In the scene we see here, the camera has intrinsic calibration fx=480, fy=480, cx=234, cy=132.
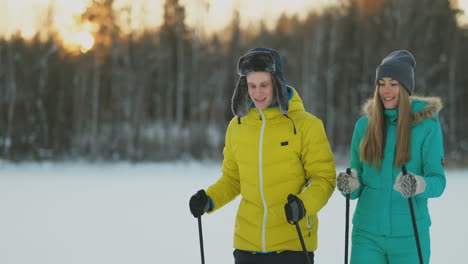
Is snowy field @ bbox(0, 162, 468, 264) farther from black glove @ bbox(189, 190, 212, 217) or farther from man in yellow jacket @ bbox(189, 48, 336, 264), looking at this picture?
man in yellow jacket @ bbox(189, 48, 336, 264)

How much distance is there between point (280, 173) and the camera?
2.18m

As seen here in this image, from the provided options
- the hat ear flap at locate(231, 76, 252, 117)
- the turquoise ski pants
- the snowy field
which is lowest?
the snowy field

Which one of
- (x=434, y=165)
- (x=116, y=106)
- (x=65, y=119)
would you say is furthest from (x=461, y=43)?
(x=434, y=165)

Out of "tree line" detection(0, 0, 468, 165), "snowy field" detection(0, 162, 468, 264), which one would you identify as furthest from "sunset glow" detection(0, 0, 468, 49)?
"snowy field" detection(0, 162, 468, 264)

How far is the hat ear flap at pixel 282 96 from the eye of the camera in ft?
7.16

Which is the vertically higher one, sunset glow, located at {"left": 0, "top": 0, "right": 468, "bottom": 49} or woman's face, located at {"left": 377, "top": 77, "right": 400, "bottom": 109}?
sunset glow, located at {"left": 0, "top": 0, "right": 468, "bottom": 49}

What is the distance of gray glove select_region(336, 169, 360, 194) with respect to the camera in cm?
227

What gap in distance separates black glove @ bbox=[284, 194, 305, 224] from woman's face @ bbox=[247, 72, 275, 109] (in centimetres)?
47

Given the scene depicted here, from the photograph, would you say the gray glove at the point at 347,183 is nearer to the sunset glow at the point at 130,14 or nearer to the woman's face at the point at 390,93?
the woman's face at the point at 390,93

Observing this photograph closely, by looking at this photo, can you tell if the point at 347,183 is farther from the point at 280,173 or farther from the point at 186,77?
the point at 186,77

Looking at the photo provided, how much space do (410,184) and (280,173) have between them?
0.56m

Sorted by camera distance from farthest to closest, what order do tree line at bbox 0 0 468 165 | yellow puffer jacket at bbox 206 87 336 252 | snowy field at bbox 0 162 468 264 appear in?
1. tree line at bbox 0 0 468 165
2. snowy field at bbox 0 162 468 264
3. yellow puffer jacket at bbox 206 87 336 252

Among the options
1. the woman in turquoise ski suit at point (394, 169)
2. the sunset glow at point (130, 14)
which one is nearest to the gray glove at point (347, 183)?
the woman in turquoise ski suit at point (394, 169)

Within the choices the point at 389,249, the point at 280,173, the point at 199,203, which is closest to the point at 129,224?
the point at 199,203
